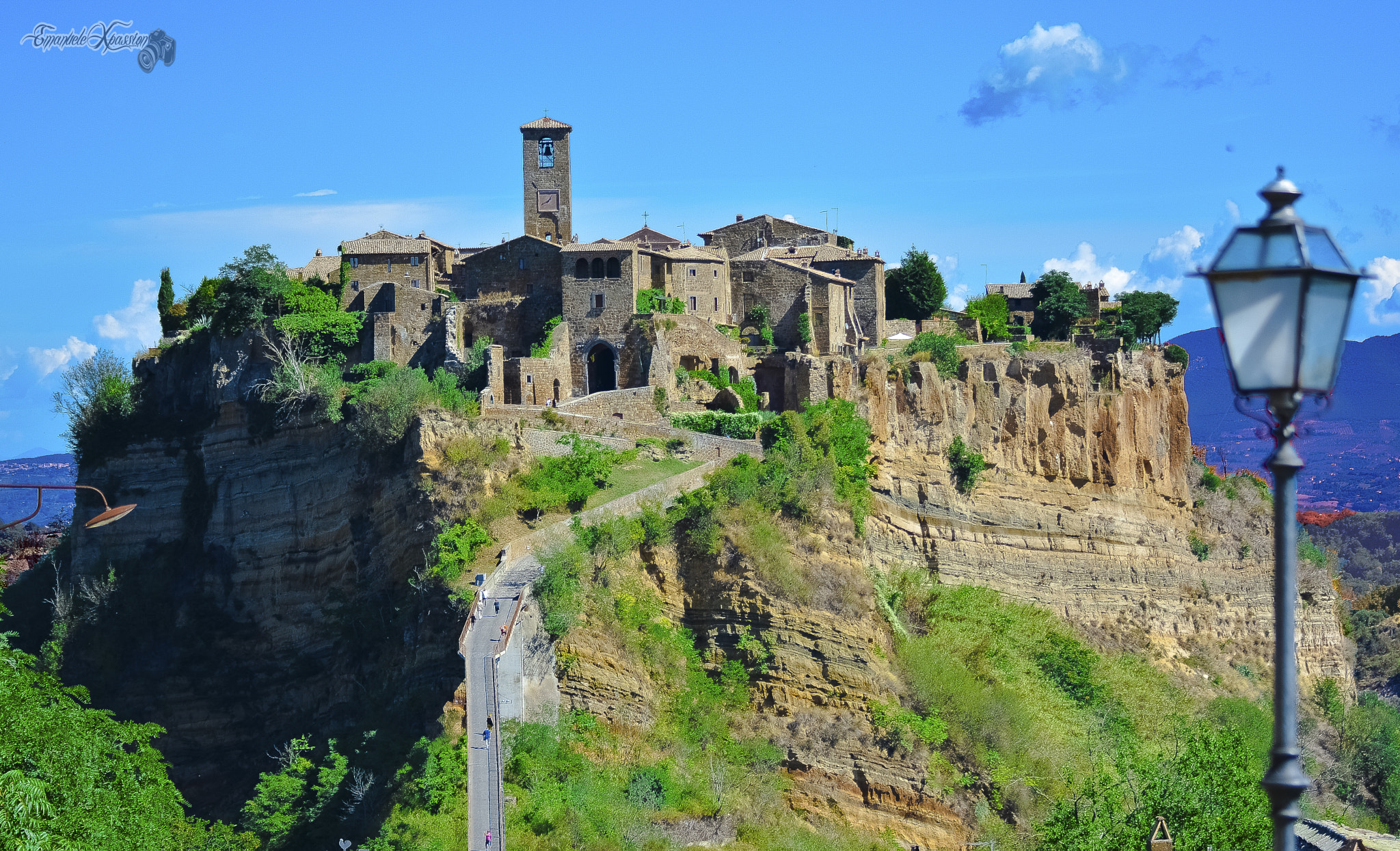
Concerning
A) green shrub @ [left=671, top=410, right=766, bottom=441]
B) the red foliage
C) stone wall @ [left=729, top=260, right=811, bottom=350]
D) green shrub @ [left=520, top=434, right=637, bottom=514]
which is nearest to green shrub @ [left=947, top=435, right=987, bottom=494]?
stone wall @ [left=729, top=260, right=811, bottom=350]

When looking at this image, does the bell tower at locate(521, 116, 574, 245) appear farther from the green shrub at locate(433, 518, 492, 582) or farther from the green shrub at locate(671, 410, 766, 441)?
the green shrub at locate(433, 518, 492, 582)

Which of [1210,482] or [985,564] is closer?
[985,564]

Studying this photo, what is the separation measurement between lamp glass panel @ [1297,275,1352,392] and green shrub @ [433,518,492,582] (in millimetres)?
32933

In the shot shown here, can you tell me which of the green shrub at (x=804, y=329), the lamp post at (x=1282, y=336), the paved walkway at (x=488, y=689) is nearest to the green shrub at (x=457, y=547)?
the paved walkway at (x=488, y=689)

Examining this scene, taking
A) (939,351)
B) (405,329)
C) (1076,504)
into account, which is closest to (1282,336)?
(405,329)

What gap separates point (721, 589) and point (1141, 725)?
60.4ft

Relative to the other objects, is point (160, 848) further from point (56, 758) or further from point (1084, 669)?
point (1084, 669)

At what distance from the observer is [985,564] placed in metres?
54.5

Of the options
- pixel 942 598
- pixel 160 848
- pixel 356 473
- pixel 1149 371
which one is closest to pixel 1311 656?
pixel 1149 371

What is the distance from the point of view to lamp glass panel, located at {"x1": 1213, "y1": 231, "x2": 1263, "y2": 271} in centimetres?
696

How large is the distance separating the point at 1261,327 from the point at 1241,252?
1.27 feet

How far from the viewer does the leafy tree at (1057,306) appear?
6644 centimetres

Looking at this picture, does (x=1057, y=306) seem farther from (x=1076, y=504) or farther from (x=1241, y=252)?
(x=1241, y=252)

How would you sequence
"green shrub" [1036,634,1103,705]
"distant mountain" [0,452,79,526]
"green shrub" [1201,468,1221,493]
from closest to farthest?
"green shrub" [1036,634,1103,705] < "green shrub" [1201,468,1221,493] < "distant mountain" [0,452,79,526]
